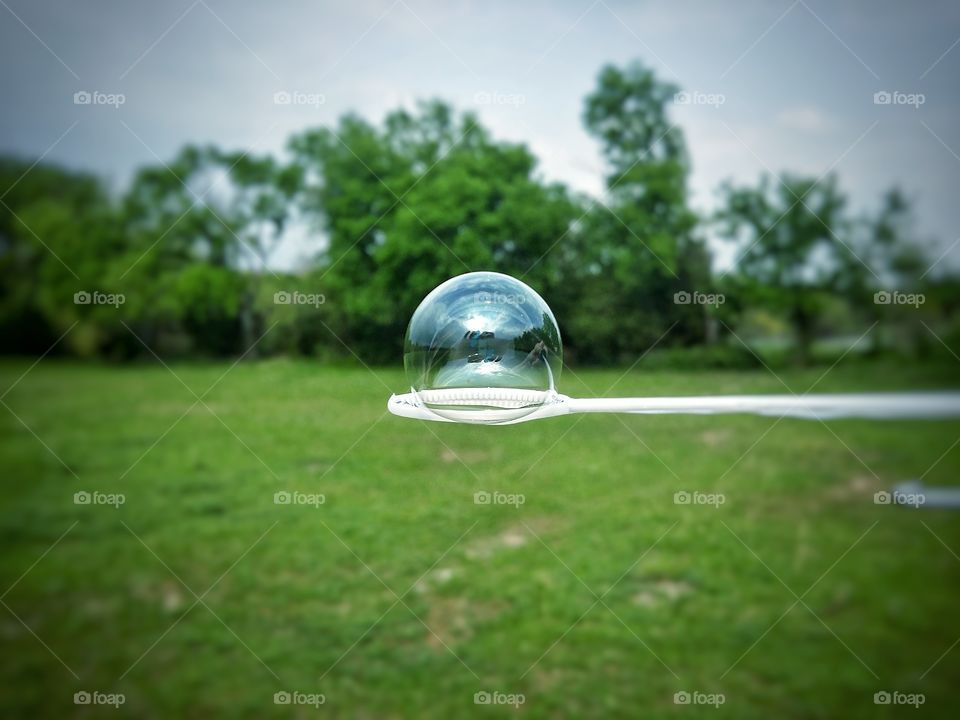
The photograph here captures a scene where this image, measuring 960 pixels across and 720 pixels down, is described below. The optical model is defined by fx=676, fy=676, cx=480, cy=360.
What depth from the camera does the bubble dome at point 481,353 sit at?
1665mm

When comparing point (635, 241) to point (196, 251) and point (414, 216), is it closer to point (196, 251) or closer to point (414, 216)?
point (414, 216)

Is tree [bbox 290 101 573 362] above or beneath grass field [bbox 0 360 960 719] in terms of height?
above

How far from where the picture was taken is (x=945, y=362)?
12.8ft

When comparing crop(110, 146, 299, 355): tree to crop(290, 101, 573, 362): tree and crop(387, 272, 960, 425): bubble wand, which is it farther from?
crop(387, 272, 960, 425): bubble wand

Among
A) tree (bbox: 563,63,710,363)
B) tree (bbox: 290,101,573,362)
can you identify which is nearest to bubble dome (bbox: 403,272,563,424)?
tree (bbox: 290,101,573,362)

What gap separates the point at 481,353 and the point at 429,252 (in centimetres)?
243

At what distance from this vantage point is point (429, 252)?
159 inches

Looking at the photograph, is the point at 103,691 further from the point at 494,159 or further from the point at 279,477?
the point at 494,159

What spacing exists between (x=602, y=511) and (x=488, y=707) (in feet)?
4.17

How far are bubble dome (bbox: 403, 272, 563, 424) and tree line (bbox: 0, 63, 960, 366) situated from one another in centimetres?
218

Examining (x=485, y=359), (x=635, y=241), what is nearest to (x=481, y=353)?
(x=485, y=359)

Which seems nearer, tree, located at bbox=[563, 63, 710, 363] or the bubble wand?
the bubble wand

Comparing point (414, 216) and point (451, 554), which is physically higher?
point (414, 216)

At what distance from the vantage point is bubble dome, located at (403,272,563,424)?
5.46 feet
